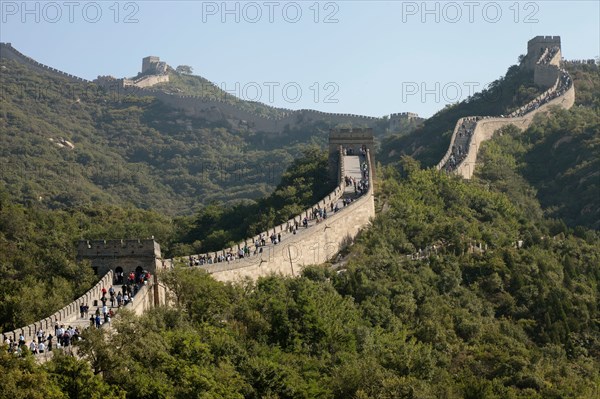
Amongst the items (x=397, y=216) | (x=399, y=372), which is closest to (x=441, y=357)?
(x=399, y=372)

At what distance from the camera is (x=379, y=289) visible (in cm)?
4853

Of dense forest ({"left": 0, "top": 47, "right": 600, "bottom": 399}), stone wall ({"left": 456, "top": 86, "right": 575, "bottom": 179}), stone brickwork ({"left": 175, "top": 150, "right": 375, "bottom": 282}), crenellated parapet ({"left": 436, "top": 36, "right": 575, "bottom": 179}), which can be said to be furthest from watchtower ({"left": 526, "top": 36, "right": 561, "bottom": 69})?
stone brickwork ({"left": 175, "top": 150, "right": 375, "bottom": 282})

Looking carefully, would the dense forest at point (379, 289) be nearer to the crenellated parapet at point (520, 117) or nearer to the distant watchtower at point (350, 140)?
the crenellated parapet at point (520, 117)

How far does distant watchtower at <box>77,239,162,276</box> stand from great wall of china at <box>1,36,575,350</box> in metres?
0.03

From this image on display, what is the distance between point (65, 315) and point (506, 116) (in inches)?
2160

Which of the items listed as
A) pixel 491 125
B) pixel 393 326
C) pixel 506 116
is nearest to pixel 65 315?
pixel 393 326

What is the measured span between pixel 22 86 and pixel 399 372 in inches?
3263

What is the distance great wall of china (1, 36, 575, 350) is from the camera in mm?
40531

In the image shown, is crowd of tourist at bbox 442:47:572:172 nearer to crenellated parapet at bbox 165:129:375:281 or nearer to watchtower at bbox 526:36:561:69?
watchtower at bbox 526:36:561:69

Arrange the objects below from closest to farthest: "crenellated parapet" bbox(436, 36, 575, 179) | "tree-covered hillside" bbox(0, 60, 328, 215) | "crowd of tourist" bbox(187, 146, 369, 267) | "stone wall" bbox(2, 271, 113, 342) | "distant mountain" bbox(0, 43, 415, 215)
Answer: "stone wall" bbox(2, 271, 113, 342)
"crowd of tourist" bbox(187, 146, 369, 267)
"crenellated parapet" bbox(436, 36, 575, 179)
"tree-covered hillside" bbox(0, 60, 328, 215)
"distant mountain" bbox(0, 43, 415, 215)

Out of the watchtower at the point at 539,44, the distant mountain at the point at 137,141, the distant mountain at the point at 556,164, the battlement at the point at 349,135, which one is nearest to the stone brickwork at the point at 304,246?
the battlement at the point at 349,135

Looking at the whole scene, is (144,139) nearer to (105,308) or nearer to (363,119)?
(363,119)

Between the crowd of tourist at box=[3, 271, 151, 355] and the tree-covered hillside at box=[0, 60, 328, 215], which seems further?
the tree-covered hillside at box=[0, 60, 328, 215]

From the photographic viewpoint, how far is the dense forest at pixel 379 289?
35.1 metres
